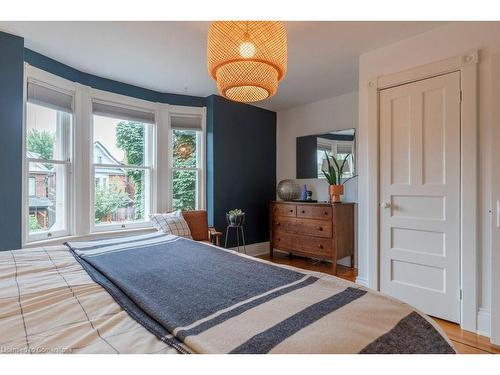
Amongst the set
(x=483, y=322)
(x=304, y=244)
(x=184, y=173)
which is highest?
(x=184, y=173)

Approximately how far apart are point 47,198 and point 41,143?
549mm

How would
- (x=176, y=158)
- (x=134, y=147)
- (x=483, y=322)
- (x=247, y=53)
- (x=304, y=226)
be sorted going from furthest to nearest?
(x=176, y=158) → (x=304, y=226) → (x=134, y=147) → (x=483, y=322) → (x=247, y=53)

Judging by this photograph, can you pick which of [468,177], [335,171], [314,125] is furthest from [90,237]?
[468,177]

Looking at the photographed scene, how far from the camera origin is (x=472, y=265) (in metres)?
2.06

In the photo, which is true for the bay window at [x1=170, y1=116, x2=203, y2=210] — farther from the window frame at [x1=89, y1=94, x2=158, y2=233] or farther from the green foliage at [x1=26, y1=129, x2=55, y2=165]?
the green foliage at [x1=26, y1=129, x2=55, y2=165]

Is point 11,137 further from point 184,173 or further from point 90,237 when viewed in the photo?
point 184,173

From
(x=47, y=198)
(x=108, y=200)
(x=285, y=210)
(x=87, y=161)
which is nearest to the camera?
(x=47, y=198)

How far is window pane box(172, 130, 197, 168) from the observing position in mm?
3871

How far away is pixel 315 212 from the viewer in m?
3.62

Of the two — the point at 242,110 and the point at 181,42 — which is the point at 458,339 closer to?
the point at 181,42

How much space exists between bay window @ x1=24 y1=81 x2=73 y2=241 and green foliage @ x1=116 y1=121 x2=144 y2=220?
58cm

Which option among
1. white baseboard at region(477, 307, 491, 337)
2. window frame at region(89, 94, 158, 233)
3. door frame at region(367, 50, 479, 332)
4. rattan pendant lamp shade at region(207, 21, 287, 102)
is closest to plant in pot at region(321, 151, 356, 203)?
door frame at region(367, 50, 479, 332)

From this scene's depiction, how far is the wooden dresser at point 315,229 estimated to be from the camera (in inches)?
136

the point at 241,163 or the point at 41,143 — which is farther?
the point at 241,163
